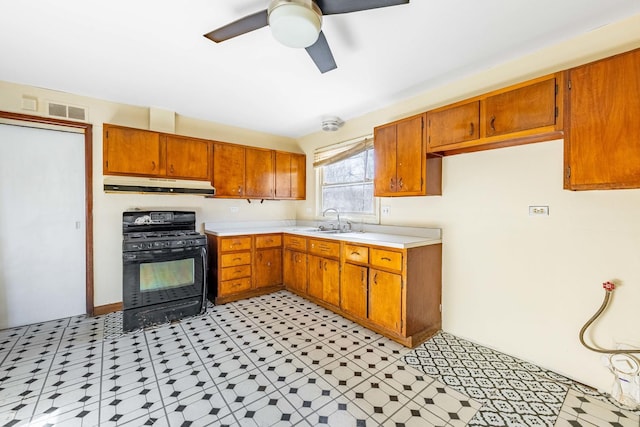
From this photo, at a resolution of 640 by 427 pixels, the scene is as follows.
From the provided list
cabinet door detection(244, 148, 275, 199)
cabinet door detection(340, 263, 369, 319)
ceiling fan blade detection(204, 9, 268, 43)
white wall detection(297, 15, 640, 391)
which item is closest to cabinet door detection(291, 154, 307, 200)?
cabinet door detection(244, 148, 275, 199)

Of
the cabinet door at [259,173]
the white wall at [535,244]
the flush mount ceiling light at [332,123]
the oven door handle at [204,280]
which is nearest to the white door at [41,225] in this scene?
the oven door handle at [204,280]

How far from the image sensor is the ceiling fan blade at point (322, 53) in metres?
1.70

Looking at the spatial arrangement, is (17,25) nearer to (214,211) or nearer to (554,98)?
(214,211)

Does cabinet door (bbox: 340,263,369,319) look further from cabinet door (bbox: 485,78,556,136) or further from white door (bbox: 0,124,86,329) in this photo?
white door (bbox: 0,124,86,329)

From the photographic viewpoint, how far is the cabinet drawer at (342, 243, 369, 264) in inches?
110

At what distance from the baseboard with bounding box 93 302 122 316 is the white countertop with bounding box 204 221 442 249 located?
1.36 m

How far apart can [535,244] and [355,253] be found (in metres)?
1.55

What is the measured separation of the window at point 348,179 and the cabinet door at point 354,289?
0.94m

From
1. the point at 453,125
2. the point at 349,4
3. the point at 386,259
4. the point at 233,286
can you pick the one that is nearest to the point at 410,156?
the point at 453,125

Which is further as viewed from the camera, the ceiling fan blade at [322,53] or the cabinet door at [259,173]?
the cabinet door at [259,173]

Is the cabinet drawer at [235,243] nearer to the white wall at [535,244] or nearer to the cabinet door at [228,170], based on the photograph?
the cabinet door at [228,170]

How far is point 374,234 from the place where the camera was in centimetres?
326

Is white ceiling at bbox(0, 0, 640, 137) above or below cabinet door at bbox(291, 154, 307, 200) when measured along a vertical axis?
above

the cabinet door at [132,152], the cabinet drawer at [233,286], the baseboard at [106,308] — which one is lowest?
the baseboard at [106,308]
